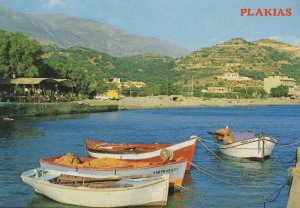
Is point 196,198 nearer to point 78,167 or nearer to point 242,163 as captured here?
point 78,167

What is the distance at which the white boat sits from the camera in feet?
104

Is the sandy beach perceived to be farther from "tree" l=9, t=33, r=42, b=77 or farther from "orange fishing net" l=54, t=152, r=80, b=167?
"orange fishing net" l=54, t=152, r=80, b=167

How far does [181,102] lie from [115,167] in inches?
5281

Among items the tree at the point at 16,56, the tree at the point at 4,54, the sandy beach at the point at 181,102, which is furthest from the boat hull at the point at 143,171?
the sandy beach at the point at 181,102

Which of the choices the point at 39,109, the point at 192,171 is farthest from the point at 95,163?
the point at 39,109

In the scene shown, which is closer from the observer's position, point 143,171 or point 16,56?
point 143,171

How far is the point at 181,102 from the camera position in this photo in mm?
154125

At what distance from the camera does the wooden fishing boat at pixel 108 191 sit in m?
18.0

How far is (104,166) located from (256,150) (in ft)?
47.0

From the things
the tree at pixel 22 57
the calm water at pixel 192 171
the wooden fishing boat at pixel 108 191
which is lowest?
the calm water at pixel 192 171

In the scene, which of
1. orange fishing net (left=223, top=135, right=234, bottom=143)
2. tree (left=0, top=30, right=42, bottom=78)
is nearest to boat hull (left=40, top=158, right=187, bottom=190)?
orange fishing net (left=223, top=135, right=234, bottom=143)

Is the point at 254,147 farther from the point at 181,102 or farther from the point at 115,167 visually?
the point at 181,102

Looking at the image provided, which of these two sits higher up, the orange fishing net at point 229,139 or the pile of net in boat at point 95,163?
the pile of net in boat at point 95,163

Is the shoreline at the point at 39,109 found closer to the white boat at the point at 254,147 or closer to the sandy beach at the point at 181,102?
the sandy beach at the point at 181,102
